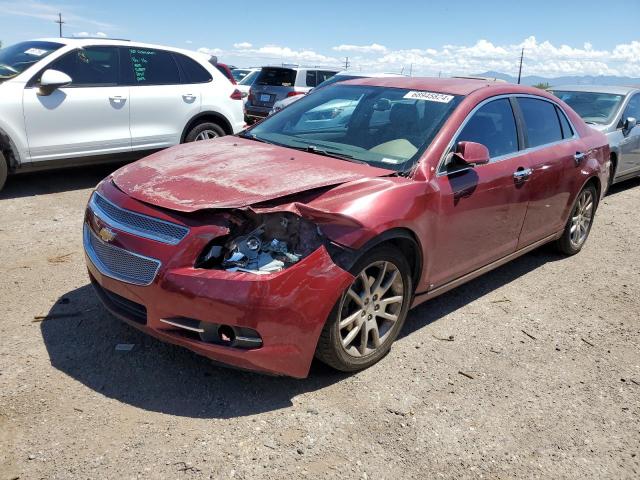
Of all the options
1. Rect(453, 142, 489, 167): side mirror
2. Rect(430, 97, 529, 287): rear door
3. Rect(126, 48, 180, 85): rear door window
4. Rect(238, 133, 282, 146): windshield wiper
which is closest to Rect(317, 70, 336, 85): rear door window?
Rect(126, 48, 180, 85): rear door window

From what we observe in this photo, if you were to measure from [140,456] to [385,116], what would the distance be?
2763mm

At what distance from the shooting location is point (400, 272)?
3404mm

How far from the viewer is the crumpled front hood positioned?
9.79ft

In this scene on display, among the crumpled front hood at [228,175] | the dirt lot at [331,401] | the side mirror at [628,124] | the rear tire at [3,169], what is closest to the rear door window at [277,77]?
the side mirror at [628,124]

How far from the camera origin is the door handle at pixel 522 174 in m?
4.26

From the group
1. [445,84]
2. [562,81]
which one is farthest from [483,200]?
[562,81]

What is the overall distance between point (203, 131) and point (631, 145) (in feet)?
21.5

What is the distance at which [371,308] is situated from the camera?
3.31 m

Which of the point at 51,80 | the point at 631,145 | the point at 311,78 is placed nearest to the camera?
the point at 51,80

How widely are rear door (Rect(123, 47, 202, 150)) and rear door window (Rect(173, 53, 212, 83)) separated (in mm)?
53

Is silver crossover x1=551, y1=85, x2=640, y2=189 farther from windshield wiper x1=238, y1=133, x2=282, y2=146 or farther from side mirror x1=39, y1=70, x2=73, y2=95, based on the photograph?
side mirror x1=39, y1=70, x2=73, y2=95

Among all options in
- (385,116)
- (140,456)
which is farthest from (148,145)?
(140,456)

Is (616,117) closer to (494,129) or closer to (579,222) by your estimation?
(579,222)

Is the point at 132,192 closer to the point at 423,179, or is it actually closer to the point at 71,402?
the point at 71,402
